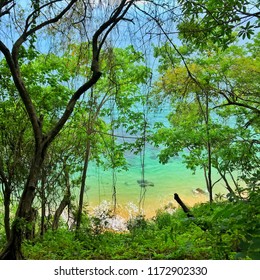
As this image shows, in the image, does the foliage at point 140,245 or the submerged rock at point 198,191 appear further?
the submerged rock at point 198,191

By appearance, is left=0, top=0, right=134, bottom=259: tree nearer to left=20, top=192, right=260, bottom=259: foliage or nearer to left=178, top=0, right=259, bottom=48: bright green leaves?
left=178, top=0, right=259, bottom=48: bright green leaves

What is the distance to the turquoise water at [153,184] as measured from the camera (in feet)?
13.3

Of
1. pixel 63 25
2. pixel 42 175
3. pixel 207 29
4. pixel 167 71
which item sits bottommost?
pixel 42 175

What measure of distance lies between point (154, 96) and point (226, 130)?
853 mm

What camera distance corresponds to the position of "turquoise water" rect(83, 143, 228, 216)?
404 cm

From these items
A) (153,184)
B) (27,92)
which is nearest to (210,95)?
(153,184)

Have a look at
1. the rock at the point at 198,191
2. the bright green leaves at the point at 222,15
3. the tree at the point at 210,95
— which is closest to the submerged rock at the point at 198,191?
the rock at the point at 198,191

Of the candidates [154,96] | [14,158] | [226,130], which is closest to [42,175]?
[14,158]

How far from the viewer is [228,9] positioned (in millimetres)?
1739

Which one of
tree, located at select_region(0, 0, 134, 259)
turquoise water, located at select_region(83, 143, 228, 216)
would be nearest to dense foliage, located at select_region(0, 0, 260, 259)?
tree, located at select_region(0, 0, 134, 259)

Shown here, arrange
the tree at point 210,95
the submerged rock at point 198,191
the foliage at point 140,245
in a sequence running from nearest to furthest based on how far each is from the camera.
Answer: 1. the foliage at point 140,245
2. the tree at point 210,95
3. the submerged rock at point 198,191

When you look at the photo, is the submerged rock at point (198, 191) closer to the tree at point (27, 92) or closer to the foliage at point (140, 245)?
the foliage at point (140, 245)

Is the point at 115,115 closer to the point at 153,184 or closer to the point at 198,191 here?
the point at 153,184
